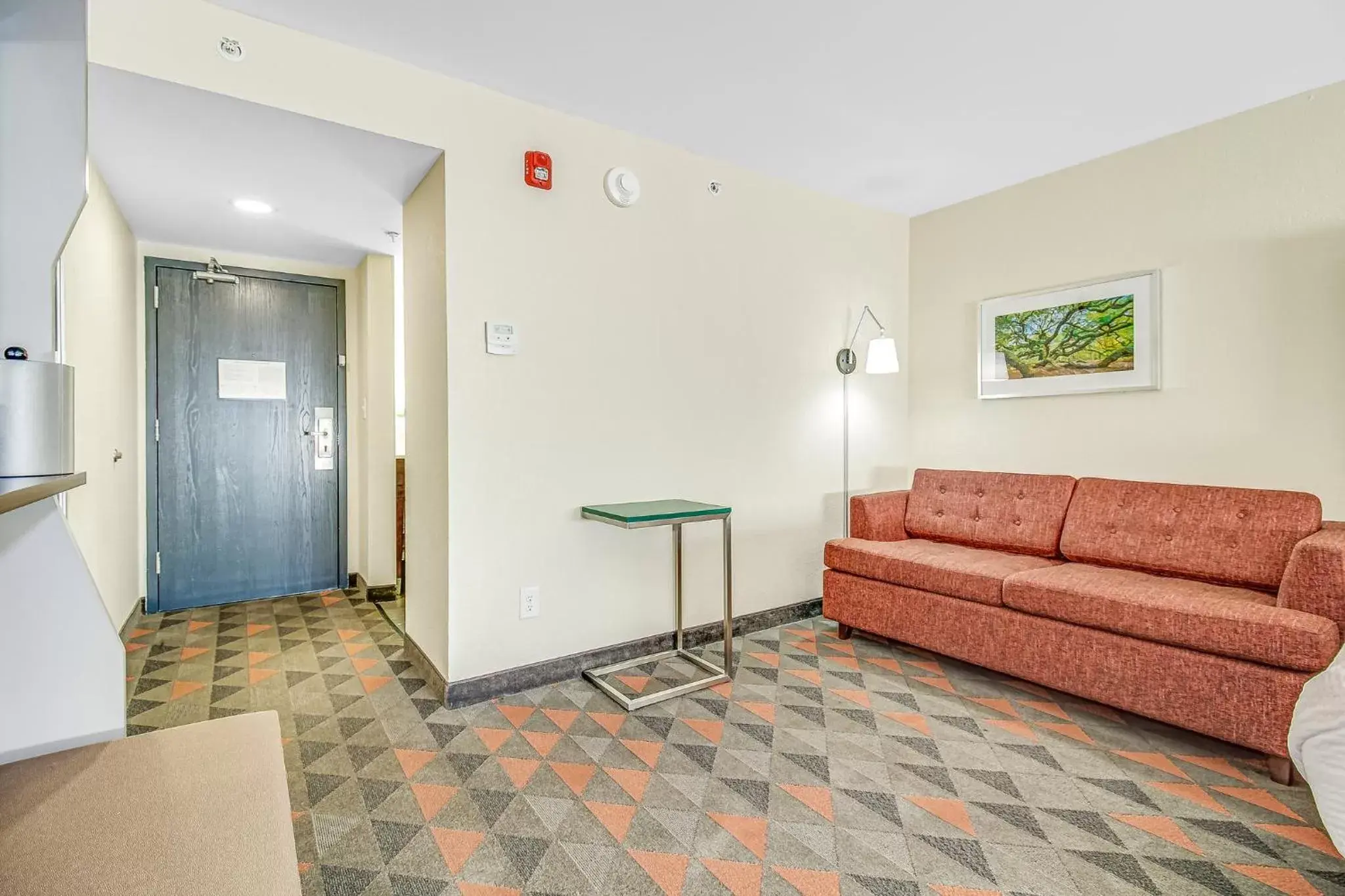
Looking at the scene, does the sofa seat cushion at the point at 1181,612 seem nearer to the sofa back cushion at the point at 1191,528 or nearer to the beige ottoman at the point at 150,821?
the sofa back cushion at the point at 1191,528

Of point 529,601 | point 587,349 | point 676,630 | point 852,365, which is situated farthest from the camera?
point 852,365

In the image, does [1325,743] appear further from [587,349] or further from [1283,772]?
[587,349]

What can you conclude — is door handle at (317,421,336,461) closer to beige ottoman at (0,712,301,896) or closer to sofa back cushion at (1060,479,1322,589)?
beige ottoman at (0,712,301,896)

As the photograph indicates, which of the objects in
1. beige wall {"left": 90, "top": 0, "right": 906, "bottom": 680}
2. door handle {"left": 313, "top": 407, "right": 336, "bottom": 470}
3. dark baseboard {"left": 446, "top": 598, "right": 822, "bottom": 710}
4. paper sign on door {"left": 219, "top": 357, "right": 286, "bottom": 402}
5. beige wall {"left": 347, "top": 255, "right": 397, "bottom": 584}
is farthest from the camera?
door handle {"left": 313, "top": 407, "right": 336, "bottom": 470}

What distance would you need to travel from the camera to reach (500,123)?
103 inches

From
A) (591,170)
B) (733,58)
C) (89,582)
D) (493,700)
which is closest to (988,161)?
(733,58)

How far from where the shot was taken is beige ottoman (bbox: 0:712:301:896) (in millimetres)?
614

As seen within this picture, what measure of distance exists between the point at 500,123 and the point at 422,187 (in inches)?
17.9

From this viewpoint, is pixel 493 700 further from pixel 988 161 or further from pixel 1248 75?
pixel 1248 75

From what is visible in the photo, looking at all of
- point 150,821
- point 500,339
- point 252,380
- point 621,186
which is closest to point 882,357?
point 621,186

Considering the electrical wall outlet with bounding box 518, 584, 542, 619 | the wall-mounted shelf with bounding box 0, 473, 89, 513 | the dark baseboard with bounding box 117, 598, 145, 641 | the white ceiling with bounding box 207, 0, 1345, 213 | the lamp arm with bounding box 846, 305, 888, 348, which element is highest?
the white ceiling with bounding box 207, 0, 1345, 213

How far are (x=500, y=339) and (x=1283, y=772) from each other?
301cm

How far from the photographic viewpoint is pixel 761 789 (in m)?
1.95

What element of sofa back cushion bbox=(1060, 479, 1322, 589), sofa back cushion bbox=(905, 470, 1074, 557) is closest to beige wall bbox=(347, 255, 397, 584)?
sofa back cushion bbox=(905, 470, 1074, 557)
